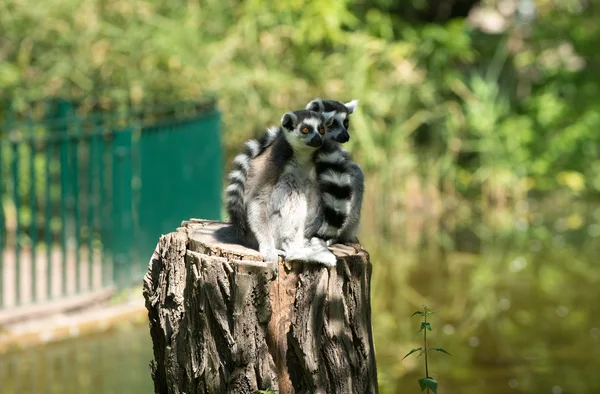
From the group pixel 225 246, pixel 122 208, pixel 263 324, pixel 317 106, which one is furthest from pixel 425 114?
pixel 263 324

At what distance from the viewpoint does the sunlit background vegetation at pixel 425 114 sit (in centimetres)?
857

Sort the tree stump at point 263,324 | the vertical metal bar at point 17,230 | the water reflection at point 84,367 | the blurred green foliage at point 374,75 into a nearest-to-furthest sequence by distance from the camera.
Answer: the tree stump at point 263,324 < the water reflection at point 84,367 < the vertical metal bar at point 17,230 < the blurred green foliage at point 374,75

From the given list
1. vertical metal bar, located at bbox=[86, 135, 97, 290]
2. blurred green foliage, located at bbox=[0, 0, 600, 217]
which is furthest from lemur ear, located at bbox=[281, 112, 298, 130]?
blurred green foliage, located at bbox=[0, 0, 600, 217]

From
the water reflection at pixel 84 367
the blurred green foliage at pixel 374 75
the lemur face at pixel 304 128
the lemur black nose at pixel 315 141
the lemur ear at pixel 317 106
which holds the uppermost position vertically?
the blurred green foliage at pixel 374 75

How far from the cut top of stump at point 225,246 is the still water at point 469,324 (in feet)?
6.86

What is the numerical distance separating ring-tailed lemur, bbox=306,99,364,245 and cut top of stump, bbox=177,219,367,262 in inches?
4.4

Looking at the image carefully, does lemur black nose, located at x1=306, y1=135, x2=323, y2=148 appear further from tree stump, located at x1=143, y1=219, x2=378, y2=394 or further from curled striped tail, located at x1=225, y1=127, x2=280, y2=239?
tree stump, located at x1=143, y1=219, x2=378, y2=394

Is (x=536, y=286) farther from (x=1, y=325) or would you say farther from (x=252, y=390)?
(x=252, y=390)

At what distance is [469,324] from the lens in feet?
27.1

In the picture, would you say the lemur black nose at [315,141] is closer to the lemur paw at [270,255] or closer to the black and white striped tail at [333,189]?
the black and white striped tail at [333,189]

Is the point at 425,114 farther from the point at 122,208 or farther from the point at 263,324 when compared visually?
the point at 263,324

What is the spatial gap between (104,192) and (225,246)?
4.69 meters

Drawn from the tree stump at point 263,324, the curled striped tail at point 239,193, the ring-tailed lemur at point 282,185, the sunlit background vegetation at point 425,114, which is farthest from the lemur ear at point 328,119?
the sunlit background vegetation at point 425,114

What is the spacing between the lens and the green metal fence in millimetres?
8227
